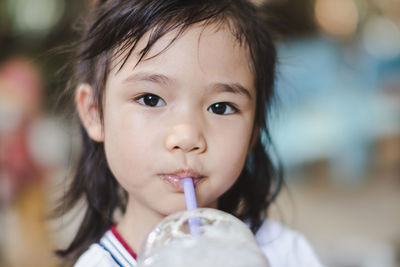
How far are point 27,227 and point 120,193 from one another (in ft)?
4.07

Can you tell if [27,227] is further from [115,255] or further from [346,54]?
[346,54]

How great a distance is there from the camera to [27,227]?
2.00m

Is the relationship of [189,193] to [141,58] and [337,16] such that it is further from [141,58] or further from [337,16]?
[337,16]

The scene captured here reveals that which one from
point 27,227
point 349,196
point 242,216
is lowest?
point 349,196

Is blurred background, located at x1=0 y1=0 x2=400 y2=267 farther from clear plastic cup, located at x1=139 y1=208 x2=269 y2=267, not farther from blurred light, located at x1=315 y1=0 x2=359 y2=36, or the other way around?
clear plastic cup, located at x1=139 y1=208 x2=269 y2=267

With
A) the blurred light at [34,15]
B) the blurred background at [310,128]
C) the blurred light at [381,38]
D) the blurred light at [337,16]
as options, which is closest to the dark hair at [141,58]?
the blurred background at [310,128]

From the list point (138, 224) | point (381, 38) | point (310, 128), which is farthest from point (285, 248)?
point (381, 38)

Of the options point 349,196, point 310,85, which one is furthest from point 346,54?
point 349,196

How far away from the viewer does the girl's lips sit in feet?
2.09

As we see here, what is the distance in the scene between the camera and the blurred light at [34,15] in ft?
7.25

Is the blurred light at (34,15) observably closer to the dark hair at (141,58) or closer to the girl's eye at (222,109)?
the dark hair at (141,58)

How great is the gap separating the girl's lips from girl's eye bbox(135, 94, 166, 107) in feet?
0.34

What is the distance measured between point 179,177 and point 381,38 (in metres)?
3.15

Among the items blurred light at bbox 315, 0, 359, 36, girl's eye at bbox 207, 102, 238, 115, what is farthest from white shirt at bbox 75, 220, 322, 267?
blurred light at bbox 315, 0, 359, 36
